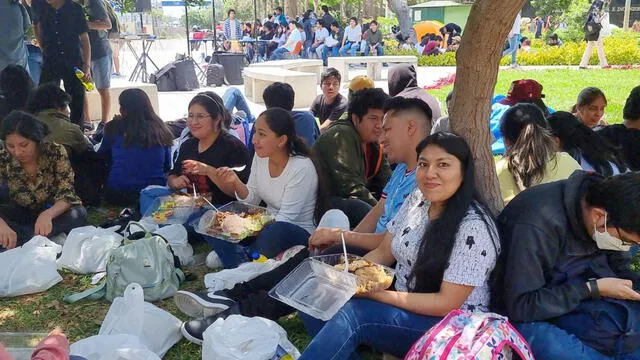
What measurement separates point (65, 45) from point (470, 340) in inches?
250

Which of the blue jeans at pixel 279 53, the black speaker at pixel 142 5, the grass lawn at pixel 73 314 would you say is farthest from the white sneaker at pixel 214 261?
the blue jeans at pixel 279 53

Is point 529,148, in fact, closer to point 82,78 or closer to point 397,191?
point 397,191

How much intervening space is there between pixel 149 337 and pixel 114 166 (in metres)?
2.53

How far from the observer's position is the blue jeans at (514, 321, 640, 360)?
234 centimetres

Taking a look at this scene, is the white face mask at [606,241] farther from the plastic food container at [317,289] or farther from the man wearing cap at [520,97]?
the man wearing cap at [520,97]

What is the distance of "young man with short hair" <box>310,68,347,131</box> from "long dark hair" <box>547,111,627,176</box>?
308 centimetres

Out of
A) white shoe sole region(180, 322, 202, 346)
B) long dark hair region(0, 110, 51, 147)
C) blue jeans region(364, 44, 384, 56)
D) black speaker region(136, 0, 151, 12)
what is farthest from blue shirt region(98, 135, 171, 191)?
blue jeans region(364, 44, 384, 56)

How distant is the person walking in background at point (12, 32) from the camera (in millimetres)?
6922

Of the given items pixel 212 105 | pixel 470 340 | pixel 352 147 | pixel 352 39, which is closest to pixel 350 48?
pixel 352 39

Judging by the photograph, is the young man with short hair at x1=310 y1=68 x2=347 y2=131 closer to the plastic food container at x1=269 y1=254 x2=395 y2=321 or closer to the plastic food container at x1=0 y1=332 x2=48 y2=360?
the plastic food container at x1=269 y1=254 x2=395 y2=321

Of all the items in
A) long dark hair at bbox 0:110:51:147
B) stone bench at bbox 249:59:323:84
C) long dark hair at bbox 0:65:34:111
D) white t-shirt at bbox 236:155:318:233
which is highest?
stone bench at bbox 249:59:323:84

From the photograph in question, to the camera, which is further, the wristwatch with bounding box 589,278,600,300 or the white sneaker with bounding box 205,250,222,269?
the white sneaker with bounding box 205,250,222,269

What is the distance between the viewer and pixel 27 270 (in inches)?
150

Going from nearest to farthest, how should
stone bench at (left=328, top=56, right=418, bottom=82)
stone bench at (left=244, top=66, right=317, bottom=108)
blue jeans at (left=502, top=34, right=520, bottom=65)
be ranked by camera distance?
stone bench at (left=244, top=66, right=317, bottom=108) → stone bench at (left=328, top=56, right=418, bottom=82) → blue jeans at (left=502, top=34, right=520, bottom=65)
